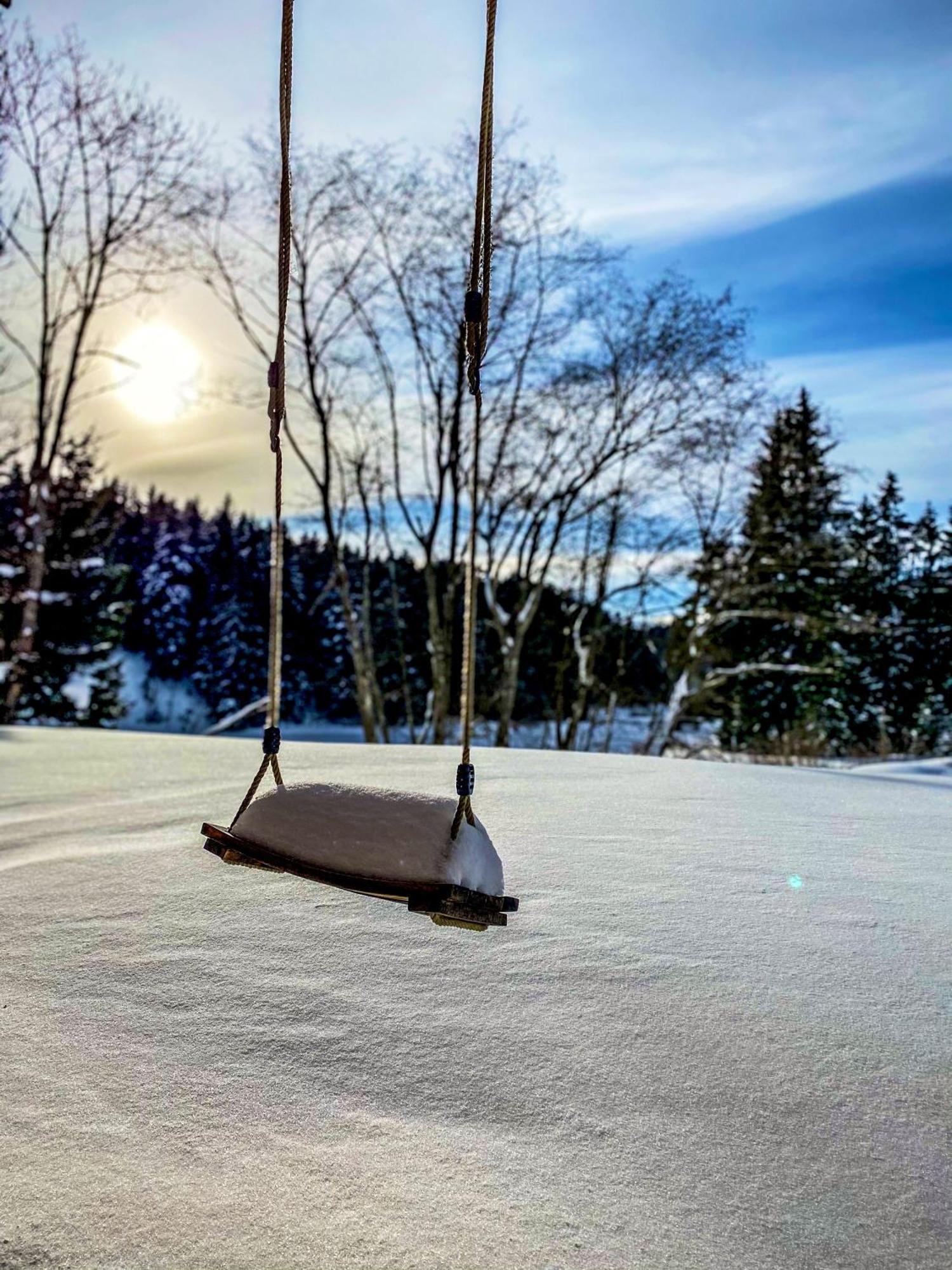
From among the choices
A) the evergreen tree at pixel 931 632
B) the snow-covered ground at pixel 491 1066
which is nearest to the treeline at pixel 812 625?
the evergreen tree at pixel 931 632

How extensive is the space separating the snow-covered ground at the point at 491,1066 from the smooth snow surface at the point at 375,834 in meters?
0.32

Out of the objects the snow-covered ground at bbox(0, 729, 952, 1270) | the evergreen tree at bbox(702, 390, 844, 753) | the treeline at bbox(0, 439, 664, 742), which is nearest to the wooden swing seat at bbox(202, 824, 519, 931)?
the snow-covered ground at bbox(0, 729, 952, 1270)

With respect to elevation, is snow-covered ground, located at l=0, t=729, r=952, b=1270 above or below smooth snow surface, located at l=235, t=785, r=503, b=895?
below

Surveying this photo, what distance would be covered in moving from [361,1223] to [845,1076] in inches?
34.5

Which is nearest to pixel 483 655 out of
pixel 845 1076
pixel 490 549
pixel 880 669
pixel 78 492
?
pixel 490 549

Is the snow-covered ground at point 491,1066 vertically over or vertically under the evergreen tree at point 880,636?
under

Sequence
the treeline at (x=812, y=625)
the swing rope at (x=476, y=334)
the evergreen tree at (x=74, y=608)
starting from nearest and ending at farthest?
the swing rope at (x=476, y=334) → the treeline at (x=812, y=625) → the evergreen tree at (x=74, y=608)

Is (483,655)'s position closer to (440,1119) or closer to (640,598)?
(640,598)

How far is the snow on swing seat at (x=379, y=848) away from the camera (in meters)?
1.56

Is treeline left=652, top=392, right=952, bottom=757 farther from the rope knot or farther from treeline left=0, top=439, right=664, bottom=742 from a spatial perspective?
the rope knot

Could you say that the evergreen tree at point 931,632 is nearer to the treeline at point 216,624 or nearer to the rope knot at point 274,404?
the treeline at point 216,624

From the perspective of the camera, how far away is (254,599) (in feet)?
99.3

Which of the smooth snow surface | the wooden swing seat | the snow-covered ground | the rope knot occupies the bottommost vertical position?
the snow-covered ground

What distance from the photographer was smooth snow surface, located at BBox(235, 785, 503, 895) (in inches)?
62.1
